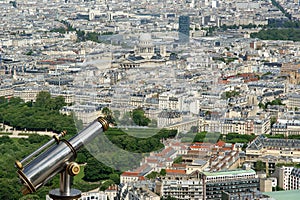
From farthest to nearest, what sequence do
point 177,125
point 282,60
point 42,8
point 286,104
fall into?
point 42,8
point 282,60
point 286,104
point 177,125

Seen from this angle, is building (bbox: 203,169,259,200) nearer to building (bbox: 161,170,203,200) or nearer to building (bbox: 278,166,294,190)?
building (bbox: 161,170,203,200)

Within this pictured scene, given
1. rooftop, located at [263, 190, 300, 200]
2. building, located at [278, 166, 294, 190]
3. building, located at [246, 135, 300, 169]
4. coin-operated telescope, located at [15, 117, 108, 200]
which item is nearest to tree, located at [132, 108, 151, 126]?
coin-operated telescope, located at [15, 117, 108, 200]

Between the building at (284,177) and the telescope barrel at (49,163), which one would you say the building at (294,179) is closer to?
the building at (284,177)

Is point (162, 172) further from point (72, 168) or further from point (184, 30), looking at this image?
point (184, 30)

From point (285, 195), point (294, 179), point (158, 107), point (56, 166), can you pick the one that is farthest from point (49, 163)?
point (294, 179)

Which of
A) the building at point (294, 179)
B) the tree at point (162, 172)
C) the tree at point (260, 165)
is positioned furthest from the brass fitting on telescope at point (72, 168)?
the tree at point (260, 165)

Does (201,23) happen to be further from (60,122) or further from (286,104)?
(60,122)

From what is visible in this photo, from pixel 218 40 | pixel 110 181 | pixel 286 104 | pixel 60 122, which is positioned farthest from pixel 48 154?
pixel 218 40
